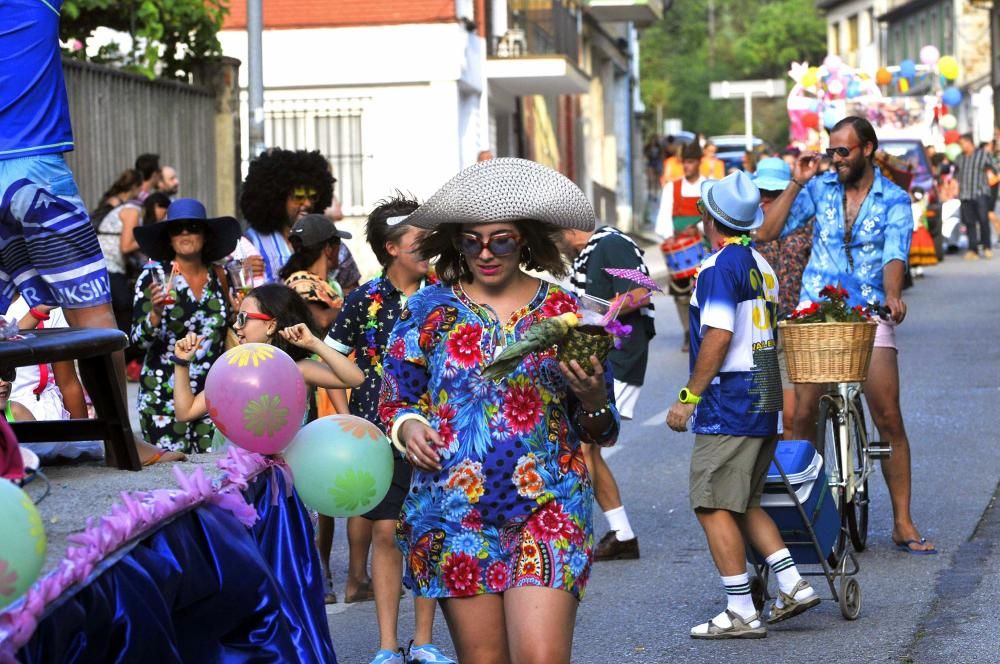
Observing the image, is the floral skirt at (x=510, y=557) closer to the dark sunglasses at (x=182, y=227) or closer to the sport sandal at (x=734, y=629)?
the sport sandal at (x=734, y=629)

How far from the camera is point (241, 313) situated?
723 cm

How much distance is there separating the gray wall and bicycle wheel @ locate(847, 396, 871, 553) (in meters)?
8.24

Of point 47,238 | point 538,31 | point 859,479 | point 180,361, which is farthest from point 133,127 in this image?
point 538,31

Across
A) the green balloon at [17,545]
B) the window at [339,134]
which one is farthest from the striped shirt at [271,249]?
the window at [339,134]

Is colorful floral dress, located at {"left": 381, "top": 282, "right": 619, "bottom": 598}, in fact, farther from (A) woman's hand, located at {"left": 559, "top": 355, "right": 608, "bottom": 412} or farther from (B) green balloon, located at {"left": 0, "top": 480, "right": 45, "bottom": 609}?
(B) green balloon, located at {"left": 0, "top": 480, "right": 45, "bottom": 609}

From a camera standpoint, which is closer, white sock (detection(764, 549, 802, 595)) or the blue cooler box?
white sock (detection(764, 549, 802, 595))

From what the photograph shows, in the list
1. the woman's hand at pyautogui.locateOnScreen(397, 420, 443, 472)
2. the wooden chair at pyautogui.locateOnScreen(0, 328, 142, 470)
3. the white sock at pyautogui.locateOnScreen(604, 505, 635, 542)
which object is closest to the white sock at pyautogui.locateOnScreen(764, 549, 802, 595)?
the white sock at pyautogui.locateOnScreen(604, 505, 635, 542)

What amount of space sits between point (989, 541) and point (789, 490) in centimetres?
204

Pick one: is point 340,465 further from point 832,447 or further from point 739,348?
point 832,447

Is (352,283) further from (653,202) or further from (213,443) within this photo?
(653,202)

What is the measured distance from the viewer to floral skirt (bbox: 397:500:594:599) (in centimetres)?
451

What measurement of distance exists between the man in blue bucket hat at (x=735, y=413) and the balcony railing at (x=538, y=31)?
2590 cm

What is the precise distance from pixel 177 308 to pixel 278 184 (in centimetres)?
210

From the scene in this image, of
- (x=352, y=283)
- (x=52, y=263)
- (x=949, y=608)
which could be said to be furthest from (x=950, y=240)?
(x=52, y=263)
